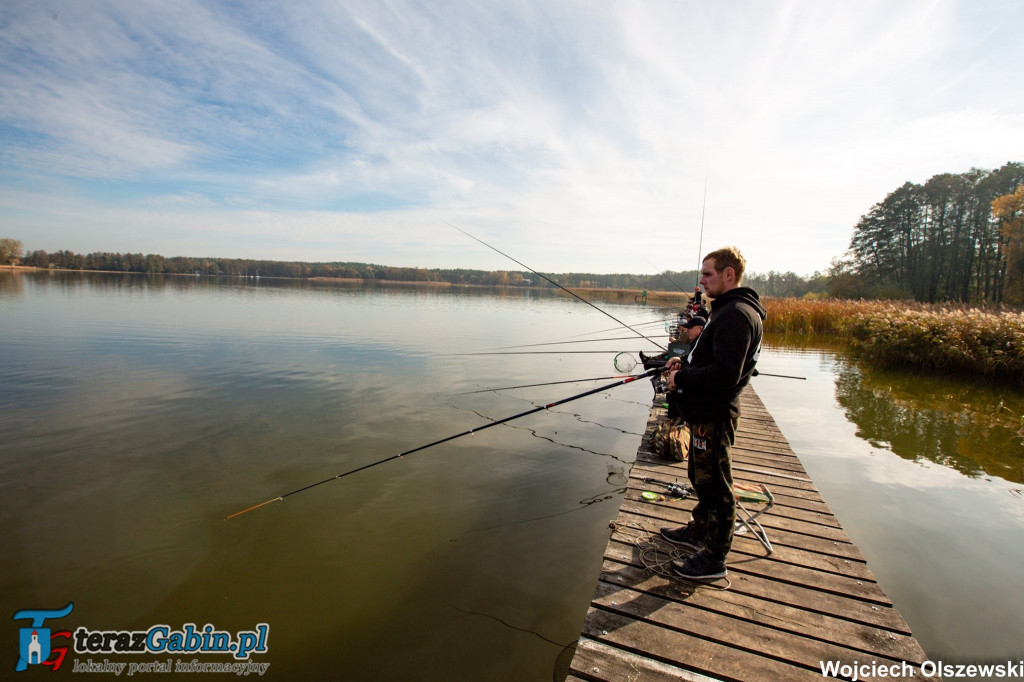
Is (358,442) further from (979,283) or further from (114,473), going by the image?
(979,283)

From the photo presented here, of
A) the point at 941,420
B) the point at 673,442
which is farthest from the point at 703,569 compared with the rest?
the point at 941,420

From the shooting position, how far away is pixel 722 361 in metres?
2.99

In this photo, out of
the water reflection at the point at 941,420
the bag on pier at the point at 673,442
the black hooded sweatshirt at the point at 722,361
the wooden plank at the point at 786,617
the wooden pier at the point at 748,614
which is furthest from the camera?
the water reflection at the point at 941,420

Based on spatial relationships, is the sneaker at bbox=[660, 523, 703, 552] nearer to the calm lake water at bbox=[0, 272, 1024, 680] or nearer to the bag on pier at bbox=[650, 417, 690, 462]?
the calm lake water at bbox=[0, 272, 1024, 680]

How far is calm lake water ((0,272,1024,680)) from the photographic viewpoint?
4.01m

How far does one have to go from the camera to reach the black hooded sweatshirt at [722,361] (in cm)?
297

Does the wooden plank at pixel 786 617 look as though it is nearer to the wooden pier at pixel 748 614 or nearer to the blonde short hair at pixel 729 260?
the wooden pier at pixel 748 614

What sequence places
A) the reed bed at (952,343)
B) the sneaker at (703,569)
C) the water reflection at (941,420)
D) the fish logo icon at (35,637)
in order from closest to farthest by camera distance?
the sneaker at (703,569)
the fish logo icon at (35,637)
the water reflection at (941,420)
the reed bed at (952,343)

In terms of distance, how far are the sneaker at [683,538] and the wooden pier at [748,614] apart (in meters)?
0.09

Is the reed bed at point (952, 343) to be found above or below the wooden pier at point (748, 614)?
above

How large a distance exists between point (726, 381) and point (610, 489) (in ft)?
13.5

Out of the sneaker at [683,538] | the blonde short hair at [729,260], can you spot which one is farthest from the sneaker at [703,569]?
the blonde short hair at [729,260]

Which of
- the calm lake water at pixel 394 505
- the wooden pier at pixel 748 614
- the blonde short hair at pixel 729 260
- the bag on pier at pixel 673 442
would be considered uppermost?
the blonde short hair at pixel 729 260

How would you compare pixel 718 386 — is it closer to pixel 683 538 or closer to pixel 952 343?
pixel 683 538
